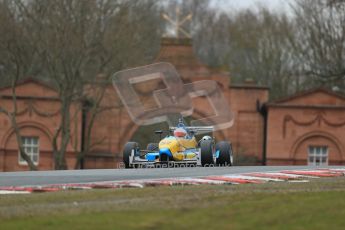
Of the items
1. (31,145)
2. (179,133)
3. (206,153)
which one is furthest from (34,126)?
(206,153)

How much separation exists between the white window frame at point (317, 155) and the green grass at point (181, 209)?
125ft

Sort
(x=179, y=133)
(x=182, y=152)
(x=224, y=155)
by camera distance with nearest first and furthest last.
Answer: (x=182, y=152) < (x=179, y=133) < (x=224, y=155)

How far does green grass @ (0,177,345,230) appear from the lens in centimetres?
1451

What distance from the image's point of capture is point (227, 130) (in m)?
58.4

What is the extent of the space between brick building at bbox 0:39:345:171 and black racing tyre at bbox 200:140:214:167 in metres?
27.1

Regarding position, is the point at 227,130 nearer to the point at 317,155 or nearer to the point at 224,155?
the point at 317,155

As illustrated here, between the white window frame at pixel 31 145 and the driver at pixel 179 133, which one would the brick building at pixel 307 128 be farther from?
the driver at pixel 179 133

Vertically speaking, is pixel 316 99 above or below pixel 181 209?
above

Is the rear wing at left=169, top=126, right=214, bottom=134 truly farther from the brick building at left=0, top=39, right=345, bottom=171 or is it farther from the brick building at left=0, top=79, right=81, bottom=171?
the brick building at left=0, top=79, right=81, bottom=171

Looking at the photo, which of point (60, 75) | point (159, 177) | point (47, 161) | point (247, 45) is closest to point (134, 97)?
point (159, 177)

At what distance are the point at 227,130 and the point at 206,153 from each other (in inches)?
1143

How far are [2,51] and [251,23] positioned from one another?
38351 millimetres

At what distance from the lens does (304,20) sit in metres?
65.8

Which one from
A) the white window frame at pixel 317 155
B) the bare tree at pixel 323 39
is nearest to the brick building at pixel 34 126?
the white window frame at pixel 317 155
